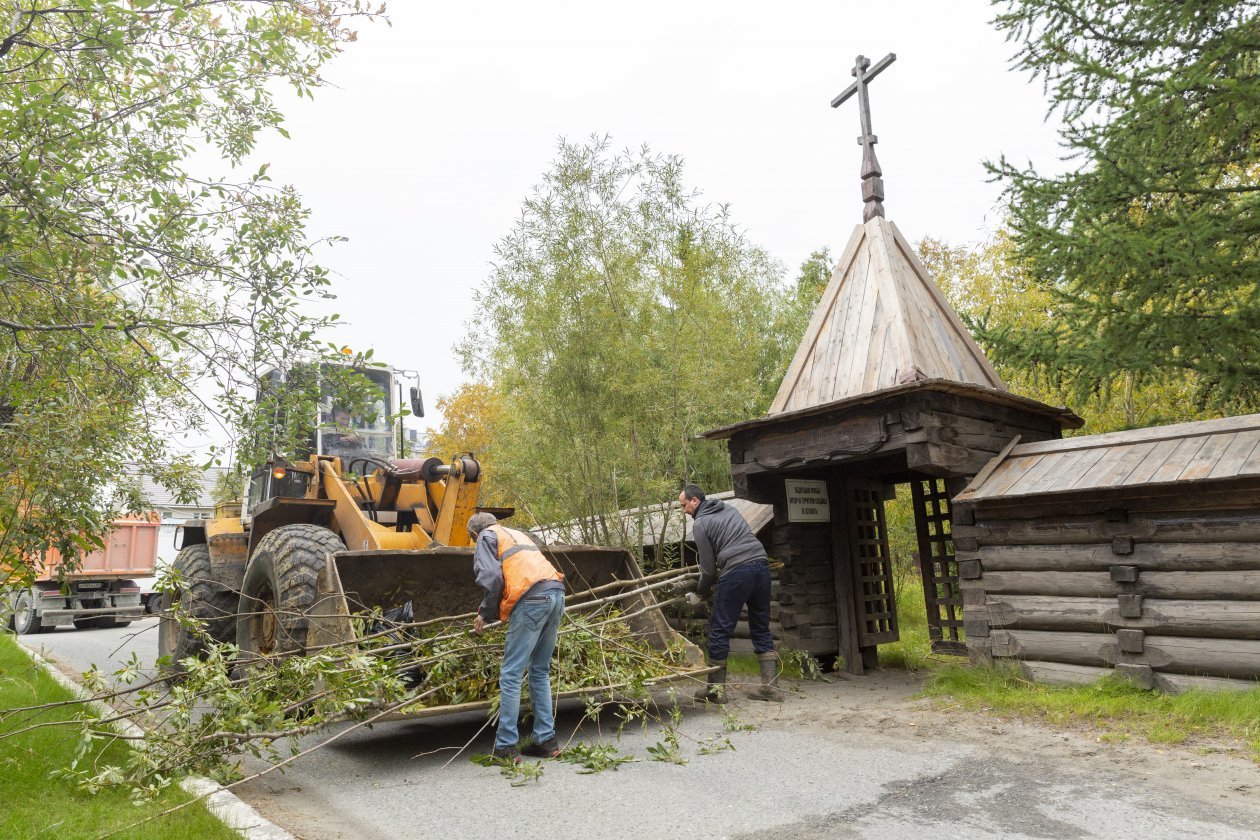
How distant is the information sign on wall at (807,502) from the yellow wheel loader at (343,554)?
225cm

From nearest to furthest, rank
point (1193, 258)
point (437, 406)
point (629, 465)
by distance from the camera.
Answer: point (1193, 258) < point (629, 465) < point (437, 406)

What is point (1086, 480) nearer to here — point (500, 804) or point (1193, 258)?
point (1193, 258)

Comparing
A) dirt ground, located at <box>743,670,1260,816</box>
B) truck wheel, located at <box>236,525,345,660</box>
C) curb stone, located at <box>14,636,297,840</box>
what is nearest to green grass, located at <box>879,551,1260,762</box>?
dirt ground, located at <box>743,670,1260,816</box>

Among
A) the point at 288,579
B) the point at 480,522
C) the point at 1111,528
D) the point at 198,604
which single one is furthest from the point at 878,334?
the point at 198,604

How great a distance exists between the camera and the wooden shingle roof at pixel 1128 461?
6.25 meters

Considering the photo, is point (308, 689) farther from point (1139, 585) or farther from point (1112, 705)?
point (1139, 585)

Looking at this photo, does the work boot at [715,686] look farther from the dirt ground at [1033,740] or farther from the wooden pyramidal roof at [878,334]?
the wooden pyramidal roof at [878,334]

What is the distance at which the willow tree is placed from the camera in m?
10.6

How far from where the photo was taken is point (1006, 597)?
296 inches

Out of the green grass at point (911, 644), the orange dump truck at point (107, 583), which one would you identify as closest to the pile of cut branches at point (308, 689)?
the green grass at point (911, 644)

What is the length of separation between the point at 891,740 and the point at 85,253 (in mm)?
6635

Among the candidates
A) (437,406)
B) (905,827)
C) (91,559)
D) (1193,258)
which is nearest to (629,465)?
(1193,258)

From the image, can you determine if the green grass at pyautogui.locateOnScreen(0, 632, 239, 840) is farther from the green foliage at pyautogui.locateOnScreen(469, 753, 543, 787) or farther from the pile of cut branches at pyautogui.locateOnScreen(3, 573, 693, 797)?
the green foliage at pyautogui.locateOnScreen(469, 753, 543, 787)

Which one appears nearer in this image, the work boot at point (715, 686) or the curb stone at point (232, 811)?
the curb stone at point (232, 811)
